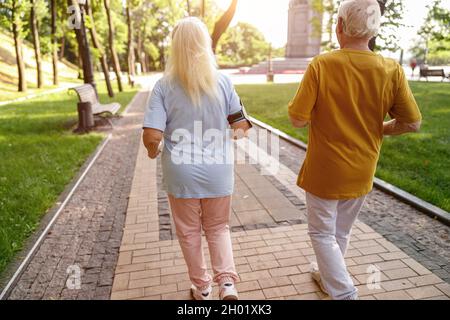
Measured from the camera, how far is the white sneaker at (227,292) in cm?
267

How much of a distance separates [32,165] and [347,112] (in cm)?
593

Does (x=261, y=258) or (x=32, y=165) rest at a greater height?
(x=32, y=165)

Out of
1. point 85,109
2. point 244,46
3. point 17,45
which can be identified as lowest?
point 85,109

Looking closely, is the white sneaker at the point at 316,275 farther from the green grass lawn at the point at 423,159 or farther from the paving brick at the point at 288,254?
the green grass lawn at the point at 423,159

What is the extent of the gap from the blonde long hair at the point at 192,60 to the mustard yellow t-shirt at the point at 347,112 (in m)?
0.58

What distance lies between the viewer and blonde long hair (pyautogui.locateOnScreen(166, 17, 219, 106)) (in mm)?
2246

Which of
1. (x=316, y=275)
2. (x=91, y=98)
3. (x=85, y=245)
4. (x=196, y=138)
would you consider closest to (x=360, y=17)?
(x=196, y=138)

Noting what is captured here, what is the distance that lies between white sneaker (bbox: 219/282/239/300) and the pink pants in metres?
0.04

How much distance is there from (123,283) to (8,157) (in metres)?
5.21

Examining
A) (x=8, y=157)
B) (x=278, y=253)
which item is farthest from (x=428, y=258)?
(x=8, y=157)

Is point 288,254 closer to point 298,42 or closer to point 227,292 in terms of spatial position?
point 227,292

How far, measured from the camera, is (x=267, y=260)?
3.42 m

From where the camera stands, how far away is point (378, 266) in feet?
10.8
